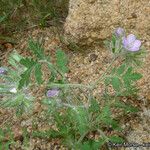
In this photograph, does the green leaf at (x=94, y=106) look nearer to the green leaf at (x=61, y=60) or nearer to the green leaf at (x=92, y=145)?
the green leaf at (x=92, y=145)

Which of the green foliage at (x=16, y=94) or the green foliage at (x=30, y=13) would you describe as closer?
the green foliage at (x=16, y=94)

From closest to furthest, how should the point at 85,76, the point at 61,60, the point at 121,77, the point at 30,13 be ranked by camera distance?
the point at 121,77 < the point at 61,60 < the point at 85,76 < the point at 30,13

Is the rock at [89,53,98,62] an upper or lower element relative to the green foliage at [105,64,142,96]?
lower

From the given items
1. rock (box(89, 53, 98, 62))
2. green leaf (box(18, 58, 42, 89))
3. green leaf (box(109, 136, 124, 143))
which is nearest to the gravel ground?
rock (box(89, 53, 98, 62))

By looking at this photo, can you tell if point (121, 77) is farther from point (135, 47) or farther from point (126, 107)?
point (126, 107)

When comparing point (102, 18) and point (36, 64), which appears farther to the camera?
point (102, 18)

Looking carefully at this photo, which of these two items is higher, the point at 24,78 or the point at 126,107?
the point at 24,78

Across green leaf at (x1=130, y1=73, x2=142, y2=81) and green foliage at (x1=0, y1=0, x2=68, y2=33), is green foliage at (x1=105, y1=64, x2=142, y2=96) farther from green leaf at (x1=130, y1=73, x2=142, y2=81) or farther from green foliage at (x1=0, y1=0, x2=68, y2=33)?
green foliage at (x1=0, y1=0, x2=68, y2=33)

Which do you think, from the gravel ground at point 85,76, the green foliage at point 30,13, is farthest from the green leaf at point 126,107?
the green foliage at point 30,13

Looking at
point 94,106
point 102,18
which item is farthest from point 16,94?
point 102,18
